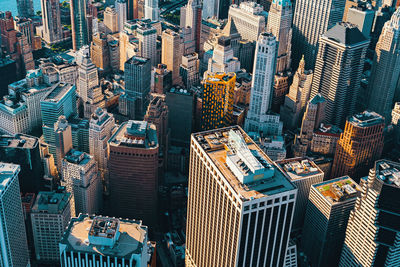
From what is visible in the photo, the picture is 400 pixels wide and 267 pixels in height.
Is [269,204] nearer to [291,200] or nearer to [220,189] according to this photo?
[291,200]

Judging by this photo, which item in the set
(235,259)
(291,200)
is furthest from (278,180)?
(235,259)

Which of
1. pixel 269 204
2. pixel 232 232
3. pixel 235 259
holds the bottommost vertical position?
pixel 235 259

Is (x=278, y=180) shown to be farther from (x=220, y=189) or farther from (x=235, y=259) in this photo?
(x=235, y=259)

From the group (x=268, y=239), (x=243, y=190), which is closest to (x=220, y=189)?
(x=243, y=190)

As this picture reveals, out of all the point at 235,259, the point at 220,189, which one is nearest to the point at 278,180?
the point at 220,189

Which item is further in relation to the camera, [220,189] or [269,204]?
[220,189]

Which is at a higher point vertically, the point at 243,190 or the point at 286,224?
the point at 243,190

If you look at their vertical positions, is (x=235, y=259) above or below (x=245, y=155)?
below
